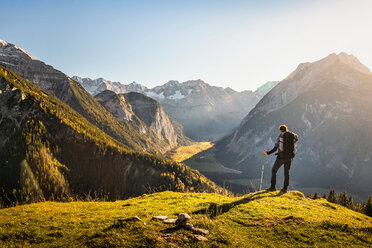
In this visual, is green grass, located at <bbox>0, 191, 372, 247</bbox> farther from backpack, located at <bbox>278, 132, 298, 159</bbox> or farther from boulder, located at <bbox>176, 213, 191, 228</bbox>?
backpack, located at <bbox>278, 132, 298, 159</bbox>

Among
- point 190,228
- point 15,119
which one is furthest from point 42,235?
point 15,119

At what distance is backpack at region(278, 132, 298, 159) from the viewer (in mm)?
16391

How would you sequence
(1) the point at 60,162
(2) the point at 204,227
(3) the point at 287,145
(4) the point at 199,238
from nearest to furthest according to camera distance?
(4) the point at 199,238, (2) the point at 204,227, (3) the point at 287,145, (1) the point at 60,162

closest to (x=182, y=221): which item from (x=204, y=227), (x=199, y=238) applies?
(x=204, y=227)

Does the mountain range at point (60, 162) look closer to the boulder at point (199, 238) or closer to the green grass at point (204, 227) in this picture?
the green grass at point (204, 227)

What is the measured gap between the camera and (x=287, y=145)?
16531 millimetres

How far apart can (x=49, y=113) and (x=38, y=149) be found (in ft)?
113

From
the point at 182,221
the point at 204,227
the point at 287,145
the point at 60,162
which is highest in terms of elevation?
the point at 287,145

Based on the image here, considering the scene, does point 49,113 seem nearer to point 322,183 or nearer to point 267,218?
point 267,218

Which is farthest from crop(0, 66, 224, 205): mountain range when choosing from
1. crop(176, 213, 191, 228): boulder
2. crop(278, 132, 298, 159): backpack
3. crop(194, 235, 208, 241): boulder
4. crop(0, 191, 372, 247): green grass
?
crop(194, 235, 208, 241): boulder

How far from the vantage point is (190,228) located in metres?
8.95

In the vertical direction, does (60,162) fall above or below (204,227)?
below

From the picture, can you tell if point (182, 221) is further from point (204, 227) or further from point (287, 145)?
point (287, 145)

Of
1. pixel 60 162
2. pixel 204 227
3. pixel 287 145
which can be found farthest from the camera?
pixel 60 162
